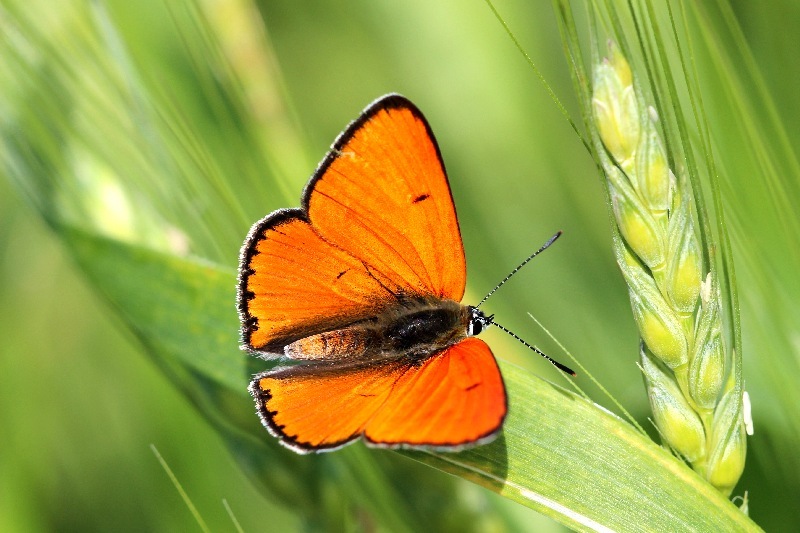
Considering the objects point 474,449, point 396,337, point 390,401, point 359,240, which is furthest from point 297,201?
point 474,449

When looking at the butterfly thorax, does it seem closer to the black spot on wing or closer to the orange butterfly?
the orange butterfly

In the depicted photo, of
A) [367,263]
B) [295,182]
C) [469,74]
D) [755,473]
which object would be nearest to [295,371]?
[367,263]

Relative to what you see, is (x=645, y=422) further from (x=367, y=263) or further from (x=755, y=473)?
(x=367, y=263)

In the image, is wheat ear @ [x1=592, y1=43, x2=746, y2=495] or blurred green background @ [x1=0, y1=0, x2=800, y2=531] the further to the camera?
blurred green background @ [x1=0, y1=0, x2=800, y2=531]

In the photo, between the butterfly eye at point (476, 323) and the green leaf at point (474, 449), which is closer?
the green leaf at point (474, 449)

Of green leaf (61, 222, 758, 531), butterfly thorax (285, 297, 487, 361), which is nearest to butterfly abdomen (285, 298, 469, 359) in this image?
butterfly thorax (285, 297, 487, 361)

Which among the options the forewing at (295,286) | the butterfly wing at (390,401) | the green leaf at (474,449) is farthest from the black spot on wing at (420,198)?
the green leaf at (474,449)

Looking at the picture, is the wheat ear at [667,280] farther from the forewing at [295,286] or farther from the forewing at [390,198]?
the forewing at [295,286]
